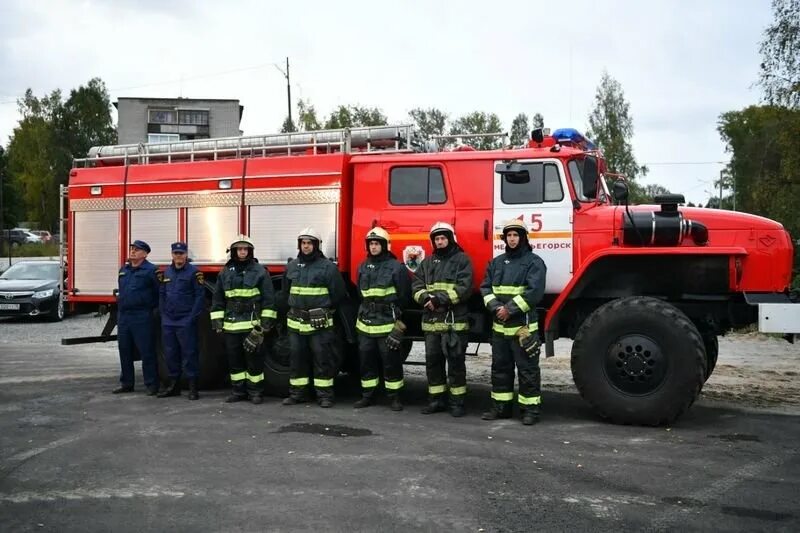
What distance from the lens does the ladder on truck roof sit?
9.16 meters

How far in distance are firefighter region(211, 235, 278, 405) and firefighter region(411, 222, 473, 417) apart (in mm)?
1725

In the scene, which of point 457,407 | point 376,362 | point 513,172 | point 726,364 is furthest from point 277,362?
point 726,364

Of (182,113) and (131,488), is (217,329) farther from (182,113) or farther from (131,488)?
(182,113)

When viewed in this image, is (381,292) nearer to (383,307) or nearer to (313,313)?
(383,307)

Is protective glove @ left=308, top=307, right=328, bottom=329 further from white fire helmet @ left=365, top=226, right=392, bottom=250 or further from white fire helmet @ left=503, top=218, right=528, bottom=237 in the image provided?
white fire helmet @ left=503, top=218, right=528, bottom=237

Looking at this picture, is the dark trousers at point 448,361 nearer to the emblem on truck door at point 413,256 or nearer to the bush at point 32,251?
the emblem on truck door at point 413,256

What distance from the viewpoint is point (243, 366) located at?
8969 mm

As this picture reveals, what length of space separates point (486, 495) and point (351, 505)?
36.1 inches

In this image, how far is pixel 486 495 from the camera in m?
5.33

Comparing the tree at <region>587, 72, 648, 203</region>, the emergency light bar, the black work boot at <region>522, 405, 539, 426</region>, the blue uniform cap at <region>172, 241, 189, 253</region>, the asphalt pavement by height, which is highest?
the tree at <region>587, 72, 648, 203</region>

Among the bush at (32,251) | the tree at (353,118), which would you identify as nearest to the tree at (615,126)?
the tree at (353,118)

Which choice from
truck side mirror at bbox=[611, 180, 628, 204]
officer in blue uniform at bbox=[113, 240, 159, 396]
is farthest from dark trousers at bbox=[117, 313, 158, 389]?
truck side mirror at bbox=[611, 180, 628, 204]

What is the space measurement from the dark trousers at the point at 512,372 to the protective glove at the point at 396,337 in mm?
973

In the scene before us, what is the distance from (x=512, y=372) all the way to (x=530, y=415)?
451mm
